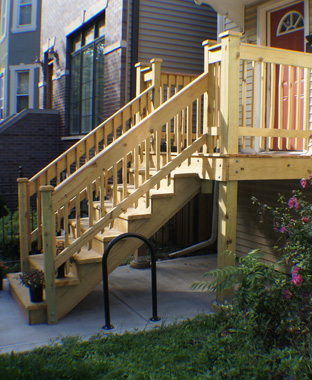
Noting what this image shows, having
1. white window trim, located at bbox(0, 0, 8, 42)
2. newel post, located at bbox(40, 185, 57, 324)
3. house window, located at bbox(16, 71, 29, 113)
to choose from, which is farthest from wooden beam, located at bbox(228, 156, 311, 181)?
white window trim, located at bbox(0, 0, 8, 42)

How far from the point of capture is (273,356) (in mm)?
3367

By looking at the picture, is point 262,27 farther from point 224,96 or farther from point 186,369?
point 186,369

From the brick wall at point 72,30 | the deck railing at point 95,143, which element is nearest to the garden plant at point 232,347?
the deck railing at point 95,143

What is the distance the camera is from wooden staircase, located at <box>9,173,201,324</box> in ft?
15.1

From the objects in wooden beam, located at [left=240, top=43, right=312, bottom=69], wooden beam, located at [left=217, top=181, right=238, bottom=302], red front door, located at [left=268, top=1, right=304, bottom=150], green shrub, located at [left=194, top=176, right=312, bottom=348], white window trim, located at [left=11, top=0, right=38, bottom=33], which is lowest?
green shrub, located at [left=194, top=176, right=312, bottom=348]

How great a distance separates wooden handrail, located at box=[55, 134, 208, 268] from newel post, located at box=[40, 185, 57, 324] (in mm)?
101

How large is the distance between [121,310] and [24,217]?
70.0 inches

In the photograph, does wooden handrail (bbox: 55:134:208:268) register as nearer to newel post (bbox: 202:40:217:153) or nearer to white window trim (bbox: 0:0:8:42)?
newel post (bbox: 202:40:217:153)

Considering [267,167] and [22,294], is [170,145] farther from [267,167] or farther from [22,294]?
[22,294]

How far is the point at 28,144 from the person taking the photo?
35.7ft

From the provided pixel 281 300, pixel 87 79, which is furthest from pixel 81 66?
pixel 281 300

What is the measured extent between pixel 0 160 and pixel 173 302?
6.93m

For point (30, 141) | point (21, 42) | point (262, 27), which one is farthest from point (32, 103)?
point (262, 27)

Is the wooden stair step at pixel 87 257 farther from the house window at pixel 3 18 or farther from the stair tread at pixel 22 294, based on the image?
the house window at pixel 3 18
